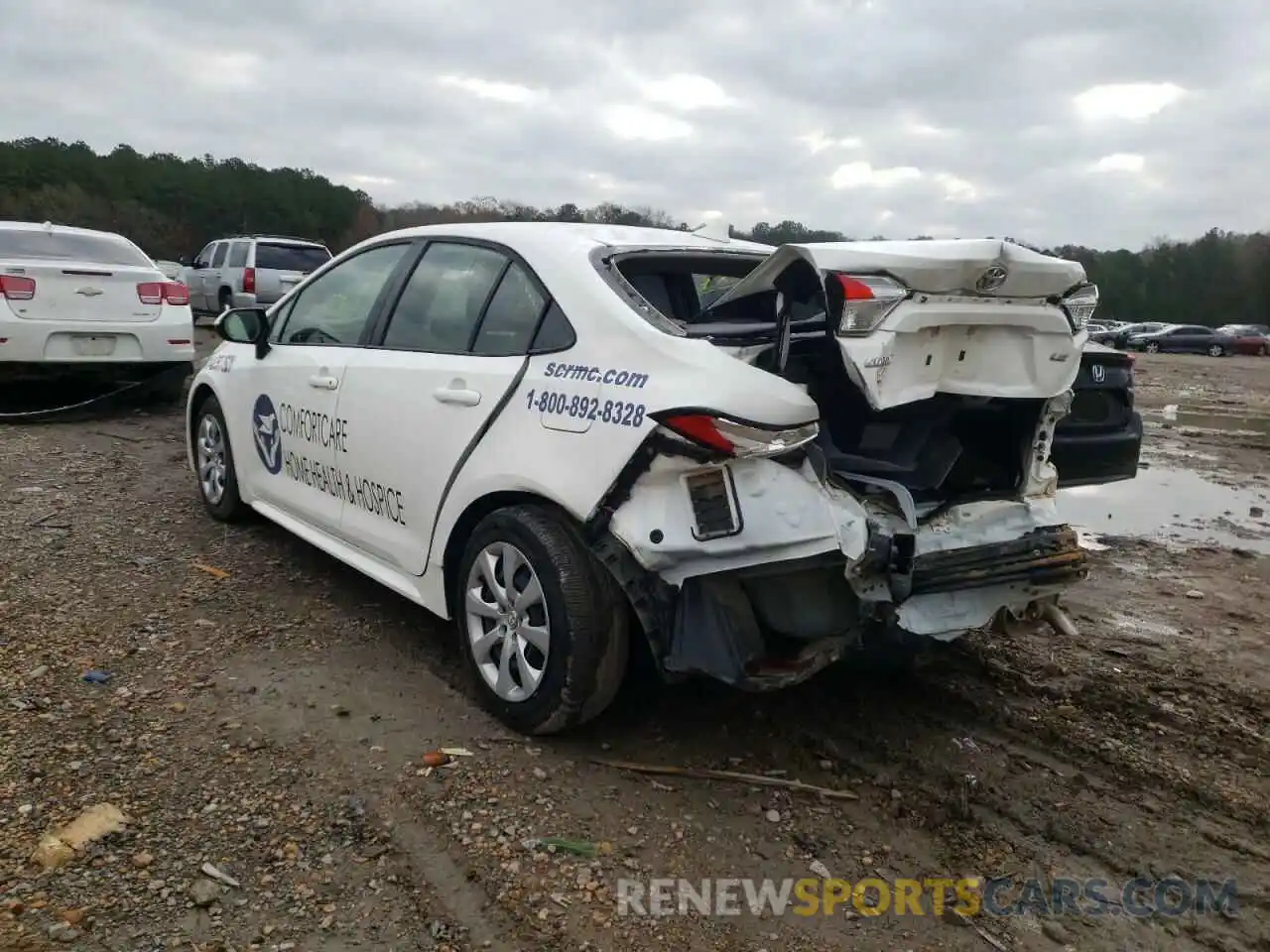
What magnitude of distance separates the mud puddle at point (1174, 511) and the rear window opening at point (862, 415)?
2655 mm

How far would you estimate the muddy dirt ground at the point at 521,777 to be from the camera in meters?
2.39

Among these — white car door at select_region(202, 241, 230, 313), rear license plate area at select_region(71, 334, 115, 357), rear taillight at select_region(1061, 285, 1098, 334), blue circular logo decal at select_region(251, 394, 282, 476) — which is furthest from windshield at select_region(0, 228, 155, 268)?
white car door at select_region(202, 241, 230, 313)

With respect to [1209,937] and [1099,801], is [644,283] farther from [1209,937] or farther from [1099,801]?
[1209,937]

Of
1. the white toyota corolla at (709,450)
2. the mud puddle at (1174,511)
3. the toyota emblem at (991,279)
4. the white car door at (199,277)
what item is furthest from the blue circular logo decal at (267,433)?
the white car door at (199,277)

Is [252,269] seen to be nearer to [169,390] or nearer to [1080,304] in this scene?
[169,390]

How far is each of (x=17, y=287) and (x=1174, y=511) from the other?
29.2 feet

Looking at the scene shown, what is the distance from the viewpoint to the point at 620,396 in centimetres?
284

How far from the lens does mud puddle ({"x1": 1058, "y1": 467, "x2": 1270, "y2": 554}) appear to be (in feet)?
20.5

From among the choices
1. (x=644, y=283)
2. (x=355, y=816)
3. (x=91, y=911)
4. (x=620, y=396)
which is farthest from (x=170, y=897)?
(x=644, y=283)

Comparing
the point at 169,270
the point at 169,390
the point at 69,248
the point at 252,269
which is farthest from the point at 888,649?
the point at 252,269

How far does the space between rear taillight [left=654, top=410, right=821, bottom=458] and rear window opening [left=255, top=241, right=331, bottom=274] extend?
48.3ft

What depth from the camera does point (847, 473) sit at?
3008mm

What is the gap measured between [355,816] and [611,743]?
0.86 meters

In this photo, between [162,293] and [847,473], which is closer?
[847,473]
